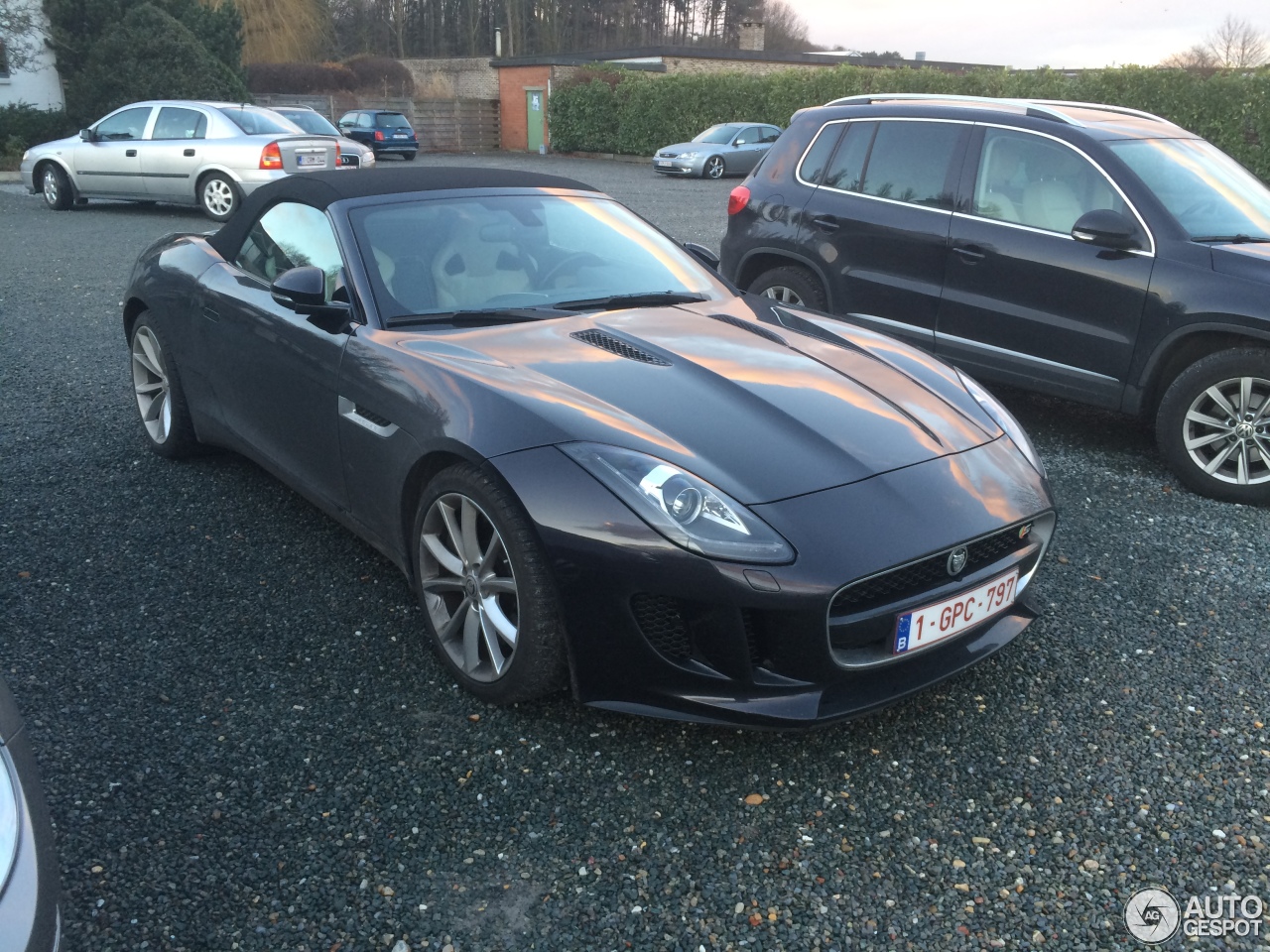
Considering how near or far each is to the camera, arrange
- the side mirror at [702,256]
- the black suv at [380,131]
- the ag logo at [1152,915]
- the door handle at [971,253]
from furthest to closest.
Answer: the black suv at [380,131] < the door handle at [971,253] < the side mirror at [702,256] < the ag logo at [1152,915]

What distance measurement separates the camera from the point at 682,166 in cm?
2452

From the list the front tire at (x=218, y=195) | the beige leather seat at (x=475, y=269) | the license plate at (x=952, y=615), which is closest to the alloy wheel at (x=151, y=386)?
the beige leather seat at (x=475, y=269)

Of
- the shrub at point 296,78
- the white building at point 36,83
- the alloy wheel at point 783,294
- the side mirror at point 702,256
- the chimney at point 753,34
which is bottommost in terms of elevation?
the alloy wheel at point 783,294

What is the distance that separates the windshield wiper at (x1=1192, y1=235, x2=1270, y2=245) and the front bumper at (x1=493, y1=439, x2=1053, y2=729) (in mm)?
2923

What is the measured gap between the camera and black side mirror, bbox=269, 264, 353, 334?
11.3ft

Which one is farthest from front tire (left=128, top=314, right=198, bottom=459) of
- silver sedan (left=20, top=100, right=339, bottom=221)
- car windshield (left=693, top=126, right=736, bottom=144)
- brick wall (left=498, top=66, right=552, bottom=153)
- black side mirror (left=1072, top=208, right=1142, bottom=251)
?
brick wall (left=498, top=66, right=552, bottom=153)

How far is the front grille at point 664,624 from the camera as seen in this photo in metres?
2.61

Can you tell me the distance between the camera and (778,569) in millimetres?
2529

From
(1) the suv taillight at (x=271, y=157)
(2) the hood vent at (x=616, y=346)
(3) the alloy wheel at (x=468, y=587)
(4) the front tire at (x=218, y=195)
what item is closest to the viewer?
(3) the alloy wheel at (x=468, y=587)

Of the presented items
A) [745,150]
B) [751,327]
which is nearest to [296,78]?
[745,150]

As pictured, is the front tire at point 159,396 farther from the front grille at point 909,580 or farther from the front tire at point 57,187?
the front tire at point 57,187

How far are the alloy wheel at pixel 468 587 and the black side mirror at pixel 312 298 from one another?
0.83 m

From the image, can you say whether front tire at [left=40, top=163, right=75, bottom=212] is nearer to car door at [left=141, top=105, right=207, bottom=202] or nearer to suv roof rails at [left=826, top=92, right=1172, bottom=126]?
car door at [left=141, top=105, right=207, bottom=202]

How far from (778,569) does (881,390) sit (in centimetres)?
98
